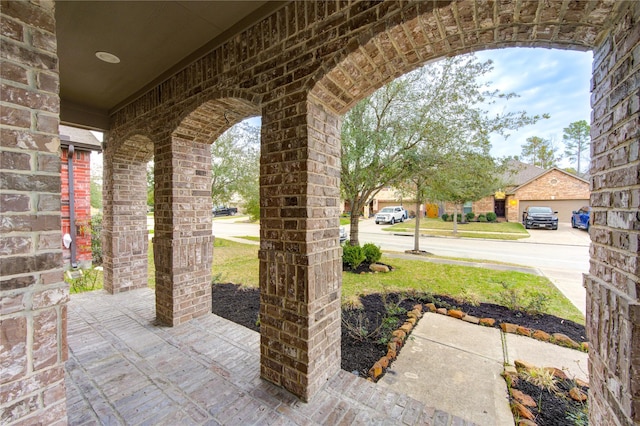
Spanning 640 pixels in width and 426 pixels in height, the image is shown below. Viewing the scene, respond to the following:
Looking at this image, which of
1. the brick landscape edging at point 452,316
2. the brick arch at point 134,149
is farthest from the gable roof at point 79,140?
the brick landscape edging at point 452,316

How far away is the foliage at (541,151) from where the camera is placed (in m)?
24.4

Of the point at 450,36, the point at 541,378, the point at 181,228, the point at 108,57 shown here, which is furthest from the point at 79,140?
the point at 541,378

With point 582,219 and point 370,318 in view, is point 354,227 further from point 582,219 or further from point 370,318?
point 582,219

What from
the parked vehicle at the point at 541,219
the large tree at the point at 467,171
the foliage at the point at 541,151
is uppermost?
the foliage at the point at 541,151

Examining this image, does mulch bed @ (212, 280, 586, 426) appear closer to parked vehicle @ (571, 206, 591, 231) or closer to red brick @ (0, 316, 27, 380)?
red brick @ (0, 316, 27, 380)

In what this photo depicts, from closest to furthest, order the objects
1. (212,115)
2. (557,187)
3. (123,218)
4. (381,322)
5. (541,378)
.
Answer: (541,378) → (212,115) → (381,322) → (123,218) → (557,187)

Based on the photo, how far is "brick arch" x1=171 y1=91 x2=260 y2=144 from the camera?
103 inches

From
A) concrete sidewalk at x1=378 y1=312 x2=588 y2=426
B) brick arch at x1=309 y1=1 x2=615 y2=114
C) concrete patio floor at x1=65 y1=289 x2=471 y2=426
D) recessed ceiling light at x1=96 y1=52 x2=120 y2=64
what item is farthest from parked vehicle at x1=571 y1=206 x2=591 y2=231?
recessed ceiling light at x1=96 y1=52 x2=120 y2=64

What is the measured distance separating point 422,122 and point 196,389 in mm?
5919

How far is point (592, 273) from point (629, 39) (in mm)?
1160

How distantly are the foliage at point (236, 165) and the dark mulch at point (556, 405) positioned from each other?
8.59 metres

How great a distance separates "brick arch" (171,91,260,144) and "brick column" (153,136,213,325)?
13 cm

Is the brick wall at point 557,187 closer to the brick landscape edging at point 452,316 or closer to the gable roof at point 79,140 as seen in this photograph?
the brick landscape edging at point 452,316

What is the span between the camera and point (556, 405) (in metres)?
2.10
